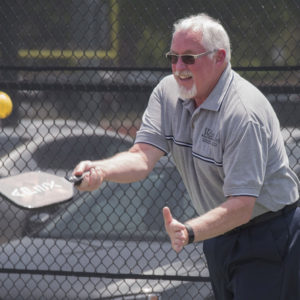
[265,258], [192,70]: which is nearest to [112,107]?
[192,70]

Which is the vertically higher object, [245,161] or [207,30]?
[207,30]

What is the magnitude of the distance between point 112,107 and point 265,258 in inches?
92.5

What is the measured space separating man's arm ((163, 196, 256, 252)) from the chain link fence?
1577 millimetres

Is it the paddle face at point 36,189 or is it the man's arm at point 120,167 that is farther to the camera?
the man's arm at point 120,167

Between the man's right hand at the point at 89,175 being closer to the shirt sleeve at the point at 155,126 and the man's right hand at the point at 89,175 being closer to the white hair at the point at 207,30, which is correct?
the shirt sleeve at the point at 155,126

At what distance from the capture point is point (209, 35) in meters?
3.02

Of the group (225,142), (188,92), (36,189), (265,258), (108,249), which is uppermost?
(36,189)

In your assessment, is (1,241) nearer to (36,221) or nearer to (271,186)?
(36,221)

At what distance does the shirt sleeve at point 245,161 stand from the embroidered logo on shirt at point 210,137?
0.07 m

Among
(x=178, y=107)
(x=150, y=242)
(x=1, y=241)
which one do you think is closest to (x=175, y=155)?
(x=178, y=107)

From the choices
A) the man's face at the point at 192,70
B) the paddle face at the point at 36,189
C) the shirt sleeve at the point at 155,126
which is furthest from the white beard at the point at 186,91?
the paddle face at the point at 36,189

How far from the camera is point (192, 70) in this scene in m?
3.01

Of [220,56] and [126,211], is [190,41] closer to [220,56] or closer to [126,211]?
[220,56]

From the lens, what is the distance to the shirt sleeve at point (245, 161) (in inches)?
111
